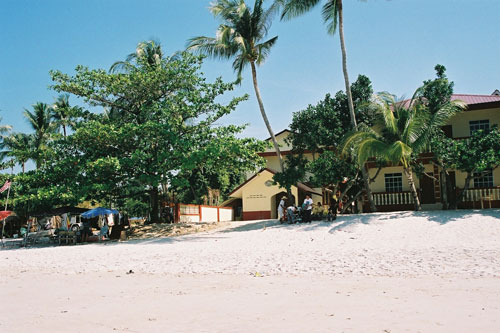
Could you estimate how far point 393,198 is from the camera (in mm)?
23375

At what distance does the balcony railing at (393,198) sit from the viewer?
75.9 ft

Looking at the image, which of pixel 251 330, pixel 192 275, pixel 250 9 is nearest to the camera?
pixel 251 330

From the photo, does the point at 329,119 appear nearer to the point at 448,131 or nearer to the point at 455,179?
the point at 448,131

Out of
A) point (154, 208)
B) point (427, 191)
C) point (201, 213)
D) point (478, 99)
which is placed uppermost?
point (478, 99)

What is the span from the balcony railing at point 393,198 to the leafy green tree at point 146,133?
7.35 meters

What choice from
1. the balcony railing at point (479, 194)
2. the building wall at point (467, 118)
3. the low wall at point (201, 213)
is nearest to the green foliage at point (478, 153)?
the balcony railing at point (479, 194)

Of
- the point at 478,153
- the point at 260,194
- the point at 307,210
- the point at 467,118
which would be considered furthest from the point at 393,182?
the point at 260,194

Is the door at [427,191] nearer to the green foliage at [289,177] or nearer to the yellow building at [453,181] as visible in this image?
the yellow building at [453,181]

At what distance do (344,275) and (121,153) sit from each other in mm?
15659

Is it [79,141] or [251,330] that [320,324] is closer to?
[251,330]

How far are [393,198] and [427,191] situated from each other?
Answer: 1990 millimetres

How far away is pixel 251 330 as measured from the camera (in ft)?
17.0

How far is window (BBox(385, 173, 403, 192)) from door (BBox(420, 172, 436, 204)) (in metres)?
1.14

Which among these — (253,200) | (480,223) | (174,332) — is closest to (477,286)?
(174,332)
